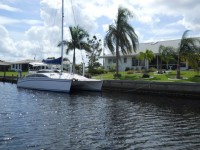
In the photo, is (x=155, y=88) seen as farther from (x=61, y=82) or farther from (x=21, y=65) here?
(x=21, y=65)

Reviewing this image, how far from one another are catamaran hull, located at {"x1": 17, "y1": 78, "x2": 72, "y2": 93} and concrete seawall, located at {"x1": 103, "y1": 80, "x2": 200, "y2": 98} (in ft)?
19.0

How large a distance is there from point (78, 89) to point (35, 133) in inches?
943

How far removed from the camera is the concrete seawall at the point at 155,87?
31.5 meters

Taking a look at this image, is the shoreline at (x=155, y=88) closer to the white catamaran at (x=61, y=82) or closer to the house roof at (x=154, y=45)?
the white catamaran at (x=61, y=82)

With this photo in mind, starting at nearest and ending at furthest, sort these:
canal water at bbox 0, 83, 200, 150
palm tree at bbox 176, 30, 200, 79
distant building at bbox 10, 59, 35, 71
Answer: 1. canal water at bbox 0, 83, 200, 150
2. palm tree at bbox 176, 30, 200, 79
3. distant building at bbox 10, 59, 35, 71

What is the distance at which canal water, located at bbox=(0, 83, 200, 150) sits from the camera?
1373 centimetres

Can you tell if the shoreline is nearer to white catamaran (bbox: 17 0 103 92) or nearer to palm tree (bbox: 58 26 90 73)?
white catamaran (bbox: 17 0 103 92)

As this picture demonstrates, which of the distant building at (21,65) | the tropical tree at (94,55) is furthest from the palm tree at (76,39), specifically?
the distant building at (21,65)

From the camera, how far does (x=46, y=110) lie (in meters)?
22.7

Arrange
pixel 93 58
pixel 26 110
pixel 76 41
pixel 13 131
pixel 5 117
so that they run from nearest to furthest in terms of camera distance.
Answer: pixel 13 131
pixel 5 117
pixel 26 110
pixel 76 41
pixel 93 58

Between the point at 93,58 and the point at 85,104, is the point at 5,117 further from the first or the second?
the point at 93,58

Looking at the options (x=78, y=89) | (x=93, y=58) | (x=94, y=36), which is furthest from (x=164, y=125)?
(x=94, y=36)

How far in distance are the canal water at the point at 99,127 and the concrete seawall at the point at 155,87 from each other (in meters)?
6.21

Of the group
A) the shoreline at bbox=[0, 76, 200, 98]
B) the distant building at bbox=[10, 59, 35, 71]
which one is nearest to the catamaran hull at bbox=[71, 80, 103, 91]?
the shoreline at bbox=[0, 76, 200, 98]
